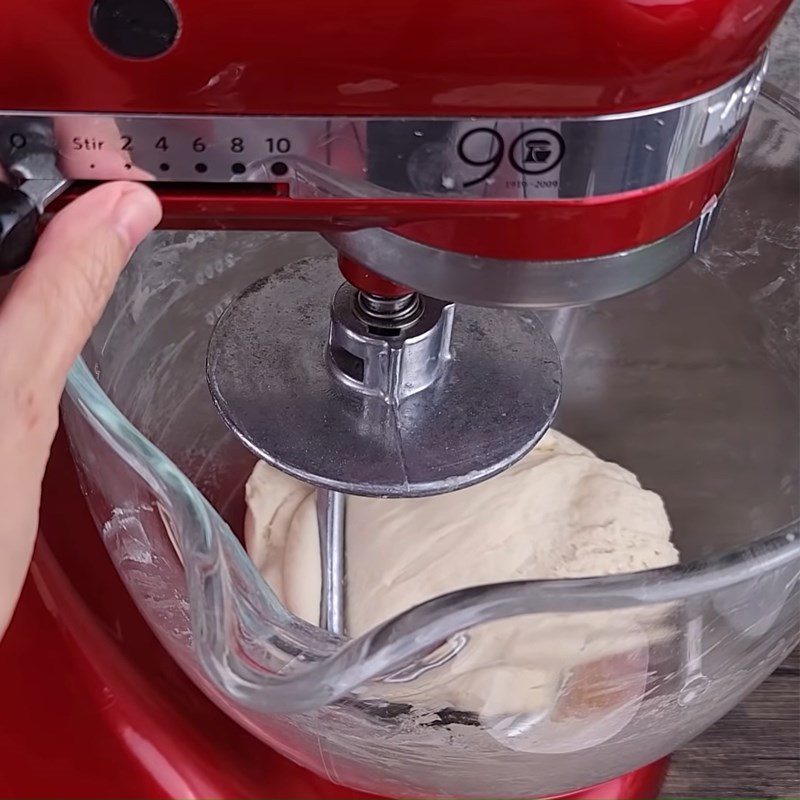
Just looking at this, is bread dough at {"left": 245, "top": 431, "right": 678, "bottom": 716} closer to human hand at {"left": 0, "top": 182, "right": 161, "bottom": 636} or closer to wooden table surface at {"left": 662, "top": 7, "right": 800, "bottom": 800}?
wooden table surface at {"left": 662, "top": 7, "right": 800, "bottom": 800}

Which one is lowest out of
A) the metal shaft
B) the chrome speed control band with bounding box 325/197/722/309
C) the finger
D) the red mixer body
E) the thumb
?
the metal shaft

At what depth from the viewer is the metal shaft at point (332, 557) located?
1.82 feet

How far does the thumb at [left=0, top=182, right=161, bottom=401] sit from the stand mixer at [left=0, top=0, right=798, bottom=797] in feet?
0.04

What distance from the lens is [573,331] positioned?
668 mm

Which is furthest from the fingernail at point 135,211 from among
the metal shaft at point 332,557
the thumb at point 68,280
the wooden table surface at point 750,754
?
the wooden table surface at point 750,754

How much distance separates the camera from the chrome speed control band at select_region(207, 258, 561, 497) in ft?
1.53

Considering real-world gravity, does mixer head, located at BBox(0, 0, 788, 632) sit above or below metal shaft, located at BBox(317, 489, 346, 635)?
above

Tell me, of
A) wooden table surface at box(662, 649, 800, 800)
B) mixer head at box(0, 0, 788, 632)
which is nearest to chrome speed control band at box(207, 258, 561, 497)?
mixer head at box(0, 0, 788, 632)

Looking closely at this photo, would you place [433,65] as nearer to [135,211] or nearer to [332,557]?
[135,211]

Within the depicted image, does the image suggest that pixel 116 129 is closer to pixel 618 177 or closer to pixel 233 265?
pixel 618 177

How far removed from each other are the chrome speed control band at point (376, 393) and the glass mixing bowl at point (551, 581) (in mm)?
55

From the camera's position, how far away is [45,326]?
1.02ft

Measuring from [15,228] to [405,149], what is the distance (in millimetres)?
121

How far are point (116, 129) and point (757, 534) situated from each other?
450 millimetres
